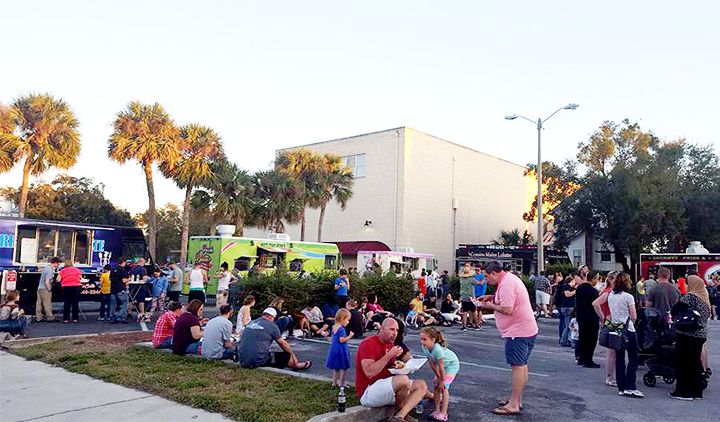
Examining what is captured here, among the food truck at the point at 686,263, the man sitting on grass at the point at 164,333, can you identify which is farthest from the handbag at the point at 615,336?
the food truck at the point at 686,263

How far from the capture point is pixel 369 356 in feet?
21.5

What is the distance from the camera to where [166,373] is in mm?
8375

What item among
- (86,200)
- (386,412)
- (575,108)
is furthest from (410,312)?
(86,200)

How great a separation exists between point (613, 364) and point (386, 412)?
395 cm

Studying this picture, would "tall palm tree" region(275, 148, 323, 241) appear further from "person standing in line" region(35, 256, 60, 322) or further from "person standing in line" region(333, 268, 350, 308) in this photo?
"person standing in line" region(35, 256, 60, 322)

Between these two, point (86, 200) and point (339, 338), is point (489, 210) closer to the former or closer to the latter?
point (86, 200)

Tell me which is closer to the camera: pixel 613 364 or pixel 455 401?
pixel 455 401

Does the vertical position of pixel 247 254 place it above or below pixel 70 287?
above

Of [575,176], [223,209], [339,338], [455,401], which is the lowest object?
[455,401]

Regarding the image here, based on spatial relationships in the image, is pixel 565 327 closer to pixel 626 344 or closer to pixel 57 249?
pixel 626 344

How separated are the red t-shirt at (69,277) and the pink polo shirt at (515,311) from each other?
11.3 meters

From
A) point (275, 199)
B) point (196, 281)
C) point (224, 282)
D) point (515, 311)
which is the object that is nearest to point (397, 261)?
point (275, 199)

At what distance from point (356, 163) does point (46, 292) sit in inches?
1213

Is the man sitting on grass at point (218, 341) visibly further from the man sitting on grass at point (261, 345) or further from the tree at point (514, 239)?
the tree at point (514, 239)
